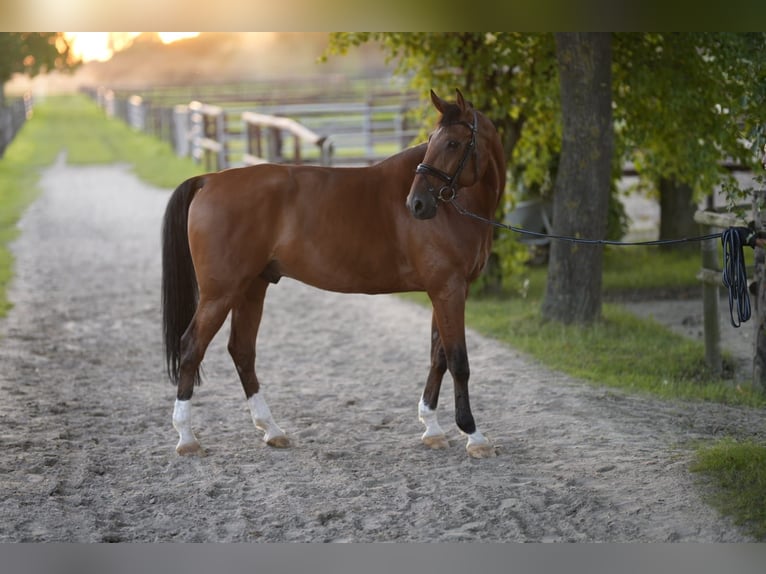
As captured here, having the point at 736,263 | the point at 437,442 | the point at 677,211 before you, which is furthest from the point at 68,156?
the point at 736,263

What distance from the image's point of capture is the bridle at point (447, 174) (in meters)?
4.47

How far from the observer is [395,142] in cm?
1958

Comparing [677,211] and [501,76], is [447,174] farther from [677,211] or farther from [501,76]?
[677,211]

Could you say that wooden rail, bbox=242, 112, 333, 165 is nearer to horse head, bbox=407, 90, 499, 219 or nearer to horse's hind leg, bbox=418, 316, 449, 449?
horse's hind leg, bbox=418, 316, 449, 449

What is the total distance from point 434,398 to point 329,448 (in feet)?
1.87

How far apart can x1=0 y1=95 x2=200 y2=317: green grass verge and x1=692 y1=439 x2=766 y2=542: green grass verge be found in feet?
18.3

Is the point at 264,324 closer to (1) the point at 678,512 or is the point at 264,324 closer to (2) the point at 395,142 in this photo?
(1) the point at 678,512

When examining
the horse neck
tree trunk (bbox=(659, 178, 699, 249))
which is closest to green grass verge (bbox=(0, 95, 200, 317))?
the horse neck

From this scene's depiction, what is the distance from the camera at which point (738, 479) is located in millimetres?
4461

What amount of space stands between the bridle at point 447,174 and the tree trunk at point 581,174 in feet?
8.85

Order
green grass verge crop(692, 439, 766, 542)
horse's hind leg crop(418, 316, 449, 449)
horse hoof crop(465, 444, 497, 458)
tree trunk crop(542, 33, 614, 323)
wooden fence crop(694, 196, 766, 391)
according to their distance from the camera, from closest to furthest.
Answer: green grass verge crop(692, 439, 766, 542)
horse hoof crop(465, 444, 497, 458)
horse's hind leg crop(418, 316, 449, 449)
wooden fence crop(694, 196, 766, 391)
tree trunk crop(542, 33, 614, 323)

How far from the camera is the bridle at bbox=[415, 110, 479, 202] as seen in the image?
447 cm

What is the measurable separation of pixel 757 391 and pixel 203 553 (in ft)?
11.2

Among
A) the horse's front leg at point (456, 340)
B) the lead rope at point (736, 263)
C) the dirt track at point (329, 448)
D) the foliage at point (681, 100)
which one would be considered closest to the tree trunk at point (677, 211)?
the foliage at point (681, 100)
